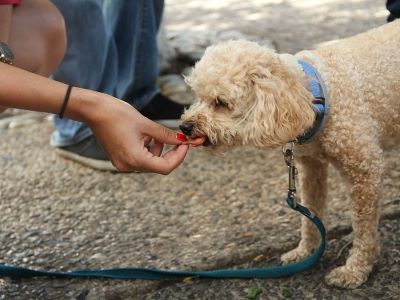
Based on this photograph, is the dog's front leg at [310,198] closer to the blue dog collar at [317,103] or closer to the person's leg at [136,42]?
the blue dog collar at [317,103]

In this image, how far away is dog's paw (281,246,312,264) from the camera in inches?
98.3

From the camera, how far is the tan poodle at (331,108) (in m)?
2.08

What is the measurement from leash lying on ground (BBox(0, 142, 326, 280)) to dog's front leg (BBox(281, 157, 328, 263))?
0.15 m

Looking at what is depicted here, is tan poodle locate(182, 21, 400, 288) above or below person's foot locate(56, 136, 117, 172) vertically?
above

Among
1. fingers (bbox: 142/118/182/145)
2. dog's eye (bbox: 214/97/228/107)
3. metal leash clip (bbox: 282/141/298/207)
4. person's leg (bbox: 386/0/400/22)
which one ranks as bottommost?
metal leash clip (bbox: 282/141/298/207)

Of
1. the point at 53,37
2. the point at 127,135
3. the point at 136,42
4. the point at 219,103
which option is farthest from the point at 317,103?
the point at 136,42

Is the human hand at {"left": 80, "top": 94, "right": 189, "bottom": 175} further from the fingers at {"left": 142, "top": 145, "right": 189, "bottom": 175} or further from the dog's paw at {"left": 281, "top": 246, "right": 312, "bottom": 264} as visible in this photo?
the dog's paw at {"left": 281, "top": 246, "right": 312, "bottom": 264}

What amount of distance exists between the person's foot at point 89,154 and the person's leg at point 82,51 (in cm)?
4

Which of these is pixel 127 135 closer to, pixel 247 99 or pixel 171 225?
pixel 247 99

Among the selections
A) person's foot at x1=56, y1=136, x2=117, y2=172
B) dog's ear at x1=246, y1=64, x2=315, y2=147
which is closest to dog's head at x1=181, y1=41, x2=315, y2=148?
dog's ear at x1=246, y1=64, x2=315, y2=147

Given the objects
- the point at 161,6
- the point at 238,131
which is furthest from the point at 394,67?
the point at 161,6

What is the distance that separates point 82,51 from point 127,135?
5.67ft

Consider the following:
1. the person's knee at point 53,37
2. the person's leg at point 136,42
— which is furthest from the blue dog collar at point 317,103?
the person's leg at point 136,42

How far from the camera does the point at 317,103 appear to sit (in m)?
2.15
